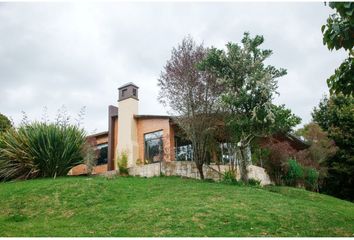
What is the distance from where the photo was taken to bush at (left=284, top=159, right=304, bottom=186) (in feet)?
74.7

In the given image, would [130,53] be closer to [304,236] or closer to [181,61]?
[181,61]

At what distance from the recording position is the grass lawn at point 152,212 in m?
9.01

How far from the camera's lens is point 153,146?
78.7ft

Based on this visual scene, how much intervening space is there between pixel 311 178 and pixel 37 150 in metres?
16.4

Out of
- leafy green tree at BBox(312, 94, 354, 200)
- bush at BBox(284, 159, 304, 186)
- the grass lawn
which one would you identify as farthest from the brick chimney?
leafy green tree at BBox(312, 94, 354, 200)

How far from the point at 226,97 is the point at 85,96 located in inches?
510

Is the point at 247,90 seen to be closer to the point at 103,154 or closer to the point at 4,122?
the point at 103,154

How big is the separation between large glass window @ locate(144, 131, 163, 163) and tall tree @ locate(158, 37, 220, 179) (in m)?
3.86

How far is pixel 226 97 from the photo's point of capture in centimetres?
1738

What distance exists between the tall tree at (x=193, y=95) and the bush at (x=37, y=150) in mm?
5733

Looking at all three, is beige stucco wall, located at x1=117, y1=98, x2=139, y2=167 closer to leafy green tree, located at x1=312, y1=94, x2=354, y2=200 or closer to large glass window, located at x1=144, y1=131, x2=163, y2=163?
large glass window, located at x1=144, y1=131, x2=163, y2=163

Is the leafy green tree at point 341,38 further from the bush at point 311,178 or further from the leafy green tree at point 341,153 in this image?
the leafy green tree at point 341,153

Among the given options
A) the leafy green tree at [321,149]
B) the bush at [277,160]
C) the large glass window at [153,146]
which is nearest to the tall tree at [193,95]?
the large glass window at [153,146]

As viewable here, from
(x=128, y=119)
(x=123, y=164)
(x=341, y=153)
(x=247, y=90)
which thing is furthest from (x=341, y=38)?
(x=341, y=153)
